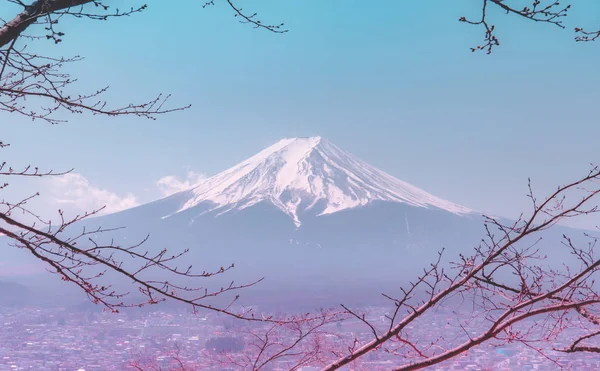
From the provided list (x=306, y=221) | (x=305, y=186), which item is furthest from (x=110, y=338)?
(x=305, y=186)

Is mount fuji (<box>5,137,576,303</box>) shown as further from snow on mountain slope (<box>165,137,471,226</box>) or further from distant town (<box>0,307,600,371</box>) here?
distant town (<box>0,307,600,371</box>)

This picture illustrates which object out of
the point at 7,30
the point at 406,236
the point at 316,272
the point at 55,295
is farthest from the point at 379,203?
the point at 7,30

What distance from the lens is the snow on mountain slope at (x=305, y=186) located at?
116375mm

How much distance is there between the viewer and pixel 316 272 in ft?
319

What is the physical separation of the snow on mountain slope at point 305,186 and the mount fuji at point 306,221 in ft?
0.78

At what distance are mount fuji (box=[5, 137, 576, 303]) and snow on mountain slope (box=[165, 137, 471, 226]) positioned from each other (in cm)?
24

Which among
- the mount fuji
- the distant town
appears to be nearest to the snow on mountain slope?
the mount fuji

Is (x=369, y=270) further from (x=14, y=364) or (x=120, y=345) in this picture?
(x=14, y=364)

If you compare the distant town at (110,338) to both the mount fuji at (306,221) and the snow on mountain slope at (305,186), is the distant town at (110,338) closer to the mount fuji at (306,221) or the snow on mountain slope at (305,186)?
the mount fuji at (306,221)

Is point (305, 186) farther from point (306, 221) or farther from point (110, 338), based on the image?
point (110, 338)

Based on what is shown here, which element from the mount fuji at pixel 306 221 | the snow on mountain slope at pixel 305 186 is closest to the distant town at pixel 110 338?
the mount fuji at pixel 306 221

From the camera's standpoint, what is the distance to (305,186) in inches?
4820

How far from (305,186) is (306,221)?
32.8 feet

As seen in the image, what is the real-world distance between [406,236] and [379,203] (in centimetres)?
945
